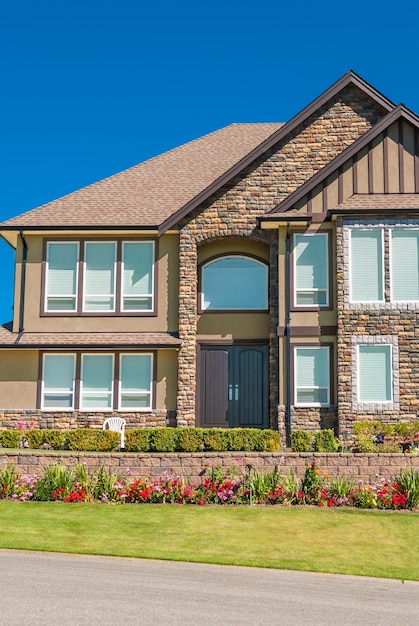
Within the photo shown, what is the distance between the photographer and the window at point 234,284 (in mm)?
23859

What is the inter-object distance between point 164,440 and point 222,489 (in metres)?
5.38

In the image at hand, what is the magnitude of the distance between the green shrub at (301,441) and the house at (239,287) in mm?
945

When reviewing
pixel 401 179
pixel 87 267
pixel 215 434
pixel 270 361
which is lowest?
pixel 215 434

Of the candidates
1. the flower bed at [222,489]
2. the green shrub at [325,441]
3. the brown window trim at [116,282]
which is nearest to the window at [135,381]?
the brown window trim at [116,282]

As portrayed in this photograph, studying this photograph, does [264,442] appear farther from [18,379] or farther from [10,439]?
[18,379]

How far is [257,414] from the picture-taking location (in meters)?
23.3

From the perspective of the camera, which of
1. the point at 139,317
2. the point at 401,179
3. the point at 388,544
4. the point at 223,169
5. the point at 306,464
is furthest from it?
the point at 223,169

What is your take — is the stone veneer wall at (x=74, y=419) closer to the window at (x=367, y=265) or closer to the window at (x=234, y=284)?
the window at (x=234, y=284)

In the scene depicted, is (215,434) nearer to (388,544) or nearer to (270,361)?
(270,361)

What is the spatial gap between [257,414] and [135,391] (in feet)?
12.7

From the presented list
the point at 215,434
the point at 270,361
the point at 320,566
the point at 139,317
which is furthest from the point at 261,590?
the point at 139,317

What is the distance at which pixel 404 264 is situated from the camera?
21656 mm

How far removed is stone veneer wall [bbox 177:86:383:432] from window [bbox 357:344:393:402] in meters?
2.61

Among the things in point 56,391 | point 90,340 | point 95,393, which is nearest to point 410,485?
point 95,393
